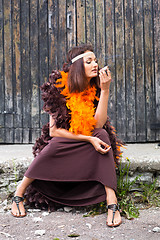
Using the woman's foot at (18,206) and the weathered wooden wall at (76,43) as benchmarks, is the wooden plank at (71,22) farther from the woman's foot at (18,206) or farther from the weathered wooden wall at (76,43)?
the woman's foot at (18,206)

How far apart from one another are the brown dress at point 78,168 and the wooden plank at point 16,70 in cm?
159

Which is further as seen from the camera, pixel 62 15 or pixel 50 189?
pixel 62 15

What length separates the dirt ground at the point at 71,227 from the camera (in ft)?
5.99

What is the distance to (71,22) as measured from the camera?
3576 millimetres

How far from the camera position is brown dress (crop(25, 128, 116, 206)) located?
2.06m

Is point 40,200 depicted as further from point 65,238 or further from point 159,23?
point 159,23

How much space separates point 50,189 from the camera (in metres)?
2.21

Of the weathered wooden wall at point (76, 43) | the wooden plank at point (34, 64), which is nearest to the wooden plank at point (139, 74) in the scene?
the weathered wooden wall at point (76, 43)

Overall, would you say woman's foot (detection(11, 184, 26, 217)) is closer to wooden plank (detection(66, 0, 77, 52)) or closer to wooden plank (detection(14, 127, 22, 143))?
wooden plank (detection(14, 127, 22, 143))

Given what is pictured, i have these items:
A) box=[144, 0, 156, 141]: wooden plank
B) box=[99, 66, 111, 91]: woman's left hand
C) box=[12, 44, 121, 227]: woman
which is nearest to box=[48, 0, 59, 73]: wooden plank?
box=[144, 0, 156, 141]: wooden plank

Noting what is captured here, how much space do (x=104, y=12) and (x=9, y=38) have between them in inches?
47.4

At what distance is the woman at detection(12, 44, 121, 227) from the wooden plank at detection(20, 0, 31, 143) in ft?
4.80

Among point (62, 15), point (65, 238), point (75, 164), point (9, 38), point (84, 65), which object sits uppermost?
point (62, 15)

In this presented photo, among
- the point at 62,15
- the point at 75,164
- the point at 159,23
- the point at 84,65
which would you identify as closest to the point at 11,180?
the point at 75,164
